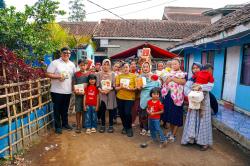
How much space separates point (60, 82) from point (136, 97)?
181 cm

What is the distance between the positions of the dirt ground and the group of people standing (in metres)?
0.24

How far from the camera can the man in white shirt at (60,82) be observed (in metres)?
5.00

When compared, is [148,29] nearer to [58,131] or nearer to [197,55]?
[197,55]

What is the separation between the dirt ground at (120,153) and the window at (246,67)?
9.34 feet

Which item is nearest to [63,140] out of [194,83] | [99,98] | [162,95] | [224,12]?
[99,98]

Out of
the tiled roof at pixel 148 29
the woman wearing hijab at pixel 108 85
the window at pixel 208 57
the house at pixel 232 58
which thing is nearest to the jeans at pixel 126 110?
the woman wearing hijab at pixel 108 85

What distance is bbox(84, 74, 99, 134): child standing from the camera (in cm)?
522

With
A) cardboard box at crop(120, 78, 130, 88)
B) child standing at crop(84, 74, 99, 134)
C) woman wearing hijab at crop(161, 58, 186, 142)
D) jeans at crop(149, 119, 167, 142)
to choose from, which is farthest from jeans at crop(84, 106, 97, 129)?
woman wearing hijab at crop(161, 58, 186, 142)

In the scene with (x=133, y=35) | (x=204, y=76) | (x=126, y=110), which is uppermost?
(x=133, y=35)

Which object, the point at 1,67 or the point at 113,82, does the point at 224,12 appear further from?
the point at 1,67

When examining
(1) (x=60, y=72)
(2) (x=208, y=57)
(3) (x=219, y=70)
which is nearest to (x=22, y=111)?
(1) (x=60, y=72)

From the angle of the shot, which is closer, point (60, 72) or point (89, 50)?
point (60, 72)

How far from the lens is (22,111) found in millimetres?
4227

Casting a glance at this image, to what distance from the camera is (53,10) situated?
244 inches
